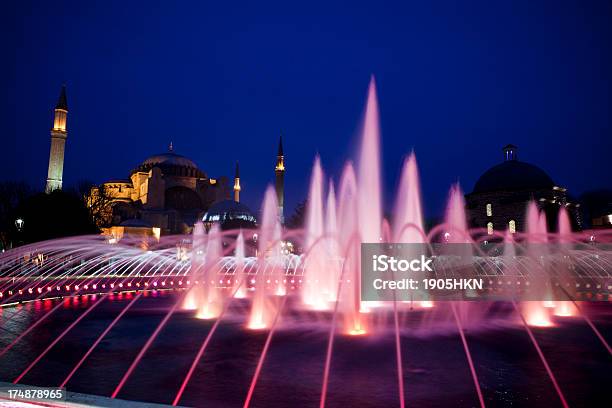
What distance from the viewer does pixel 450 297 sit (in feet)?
52.2

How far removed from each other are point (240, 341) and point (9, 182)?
49056mm

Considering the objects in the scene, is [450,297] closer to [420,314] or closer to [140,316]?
[420,314]

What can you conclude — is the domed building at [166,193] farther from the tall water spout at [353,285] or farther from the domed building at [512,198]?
the tall water spout at [353,285]

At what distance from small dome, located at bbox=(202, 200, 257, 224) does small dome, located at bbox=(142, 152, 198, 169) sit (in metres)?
13.2

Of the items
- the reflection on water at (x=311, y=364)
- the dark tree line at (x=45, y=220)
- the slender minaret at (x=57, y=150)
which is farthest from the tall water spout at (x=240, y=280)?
the slender minaret at (x=57, y=150)

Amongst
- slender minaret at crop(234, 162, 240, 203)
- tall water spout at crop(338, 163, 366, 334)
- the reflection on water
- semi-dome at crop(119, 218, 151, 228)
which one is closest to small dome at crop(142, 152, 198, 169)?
slender minaret at crop(234, 162, 240, 203)

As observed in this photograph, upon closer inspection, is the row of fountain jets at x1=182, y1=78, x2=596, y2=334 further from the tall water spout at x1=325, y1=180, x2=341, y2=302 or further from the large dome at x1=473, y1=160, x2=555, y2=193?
the large dome at x1=473, y1=160, x2=555, y2=193

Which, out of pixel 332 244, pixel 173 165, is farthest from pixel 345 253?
pixel 173 165

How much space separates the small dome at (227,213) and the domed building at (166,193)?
3503 millimetres

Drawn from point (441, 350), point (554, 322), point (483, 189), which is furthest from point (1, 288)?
point (483, 189)

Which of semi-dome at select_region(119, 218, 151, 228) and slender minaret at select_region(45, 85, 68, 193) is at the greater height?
slender minaret at select_region(45, 85, 68, 193)

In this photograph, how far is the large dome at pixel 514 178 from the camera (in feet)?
169

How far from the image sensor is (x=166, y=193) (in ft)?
233

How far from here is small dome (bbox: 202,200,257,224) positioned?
213 ft
